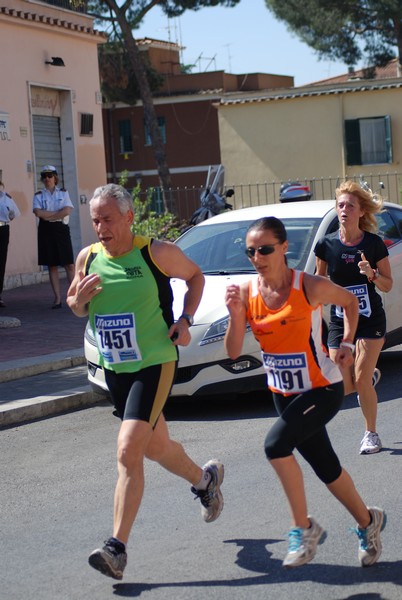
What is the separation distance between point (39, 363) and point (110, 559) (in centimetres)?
664

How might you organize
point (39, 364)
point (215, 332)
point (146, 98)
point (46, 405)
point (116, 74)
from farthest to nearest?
point (116, 74), point (146, 98), point (39, 364), point (46, 405), point (215, 332)

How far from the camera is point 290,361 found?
514 cm

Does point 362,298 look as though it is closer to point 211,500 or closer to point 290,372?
point 211,500

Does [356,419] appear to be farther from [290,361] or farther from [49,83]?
[49,83]

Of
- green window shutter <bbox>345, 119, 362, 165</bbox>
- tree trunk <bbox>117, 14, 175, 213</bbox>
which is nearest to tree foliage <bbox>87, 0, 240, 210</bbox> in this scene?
tree trunk <bbox>117, 14, 175, 213</bbox>

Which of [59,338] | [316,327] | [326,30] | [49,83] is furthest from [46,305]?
[326,30]

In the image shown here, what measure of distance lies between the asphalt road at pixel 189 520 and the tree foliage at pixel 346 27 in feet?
128

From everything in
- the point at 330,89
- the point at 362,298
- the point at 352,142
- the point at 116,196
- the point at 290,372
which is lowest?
the point at 290,372

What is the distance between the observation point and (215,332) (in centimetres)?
916

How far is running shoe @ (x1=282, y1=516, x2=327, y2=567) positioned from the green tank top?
3.68ft

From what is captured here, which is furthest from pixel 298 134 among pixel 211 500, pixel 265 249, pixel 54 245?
pixel 265 249

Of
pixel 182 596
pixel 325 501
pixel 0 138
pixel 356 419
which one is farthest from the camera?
pixel 0 138

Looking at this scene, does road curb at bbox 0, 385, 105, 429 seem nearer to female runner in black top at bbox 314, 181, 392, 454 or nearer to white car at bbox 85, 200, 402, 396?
white car at bbox 85, 200, 402, 396

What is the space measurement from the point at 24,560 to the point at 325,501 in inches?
71.0
